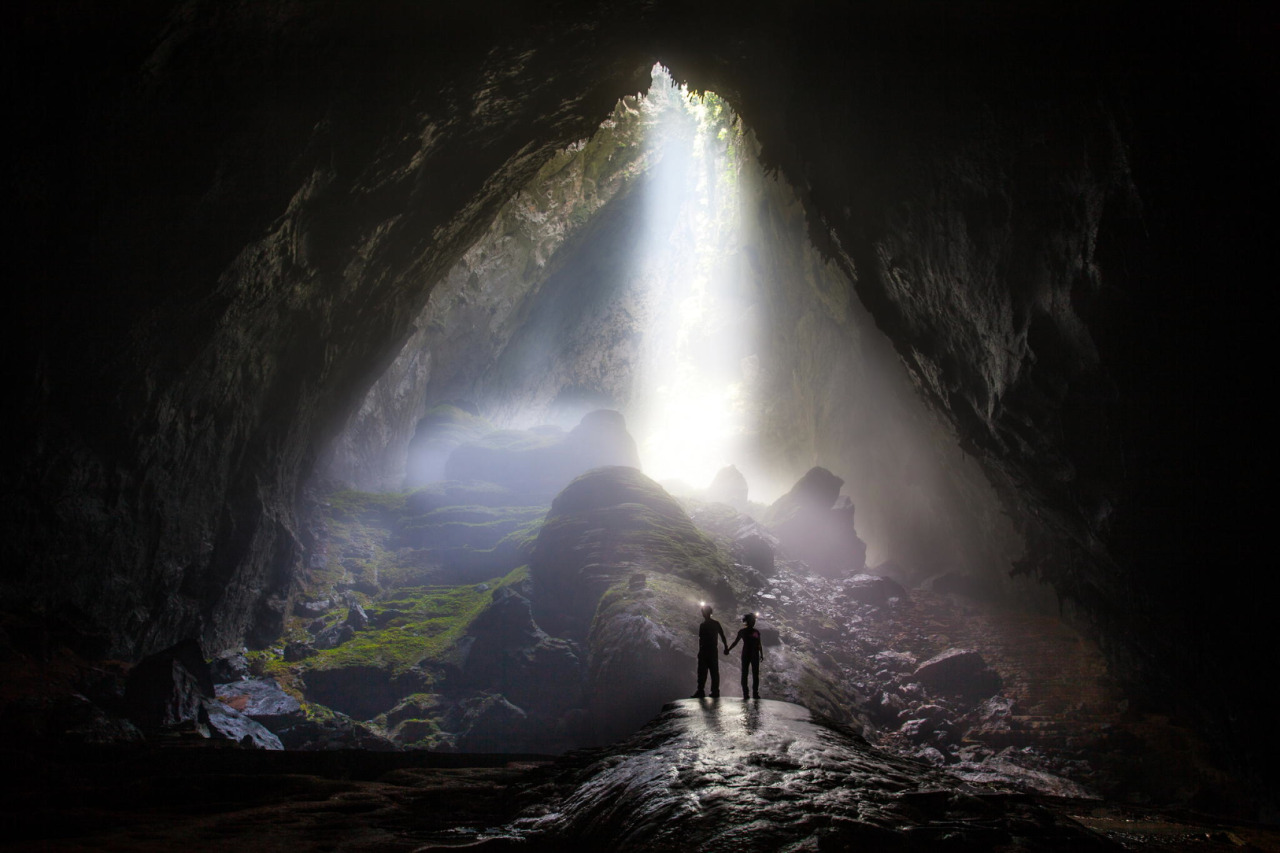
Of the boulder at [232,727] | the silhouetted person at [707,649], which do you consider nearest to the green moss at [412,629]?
the boulder at [232,727]

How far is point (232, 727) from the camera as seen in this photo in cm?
856

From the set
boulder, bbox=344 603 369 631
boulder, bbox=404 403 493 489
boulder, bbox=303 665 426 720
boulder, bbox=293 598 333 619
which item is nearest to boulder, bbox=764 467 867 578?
boulder, bbox=303 665 426 720

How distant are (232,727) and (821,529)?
1833cm

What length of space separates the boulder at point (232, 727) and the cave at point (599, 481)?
0.83 ft

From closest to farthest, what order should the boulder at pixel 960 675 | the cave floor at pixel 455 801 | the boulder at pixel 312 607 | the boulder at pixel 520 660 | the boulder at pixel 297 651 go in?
the cave floor at pixel 455 801
the boulder at pixel 960 675
the boulder at pixel 520 660
the boulder at pixel 297 651
the boulder at pixel 312 607

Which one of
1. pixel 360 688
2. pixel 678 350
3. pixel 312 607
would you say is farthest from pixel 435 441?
pixel 678 350

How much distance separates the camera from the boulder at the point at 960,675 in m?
11.3

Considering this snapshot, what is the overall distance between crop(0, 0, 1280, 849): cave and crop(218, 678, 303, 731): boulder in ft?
2.22

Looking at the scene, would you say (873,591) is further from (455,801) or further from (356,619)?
(455,801)

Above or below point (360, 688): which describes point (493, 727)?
below

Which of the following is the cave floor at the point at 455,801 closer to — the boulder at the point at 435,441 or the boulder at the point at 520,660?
the boulder at the point at 520,660

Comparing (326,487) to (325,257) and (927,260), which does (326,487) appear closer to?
(325,257)

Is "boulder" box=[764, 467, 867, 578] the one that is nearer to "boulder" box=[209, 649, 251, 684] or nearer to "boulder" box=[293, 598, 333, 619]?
"boulder" box=[293, 598, 333, 619]

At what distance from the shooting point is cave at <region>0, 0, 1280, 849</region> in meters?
5.61
